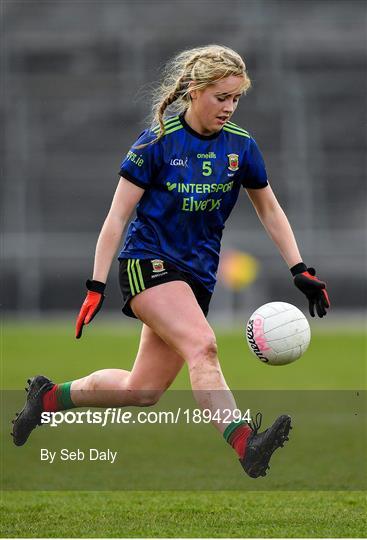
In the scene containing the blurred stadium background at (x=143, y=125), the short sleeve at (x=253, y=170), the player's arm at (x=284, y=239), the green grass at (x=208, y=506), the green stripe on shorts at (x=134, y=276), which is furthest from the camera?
the blurred stadium background at (x=143, y=125)

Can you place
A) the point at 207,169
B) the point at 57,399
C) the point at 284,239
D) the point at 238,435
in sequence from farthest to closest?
the point at 57,399 < the point at 284,239 < the point at 207,169 < the point at 238,435

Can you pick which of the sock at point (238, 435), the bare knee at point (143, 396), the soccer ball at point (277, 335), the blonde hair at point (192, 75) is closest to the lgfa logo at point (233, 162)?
the blonde hair at point (192, 75)

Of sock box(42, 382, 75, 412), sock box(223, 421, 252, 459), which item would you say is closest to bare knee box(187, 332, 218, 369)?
sock box(223, 421, 252, 459)

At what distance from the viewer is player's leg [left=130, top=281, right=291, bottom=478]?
457 cm

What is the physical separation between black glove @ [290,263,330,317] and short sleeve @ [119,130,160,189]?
34.1 inches

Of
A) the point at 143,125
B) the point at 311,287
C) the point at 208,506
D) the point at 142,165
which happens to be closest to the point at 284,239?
the point at 311,287

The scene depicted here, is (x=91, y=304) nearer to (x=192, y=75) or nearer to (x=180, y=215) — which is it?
(x=180, y=215)

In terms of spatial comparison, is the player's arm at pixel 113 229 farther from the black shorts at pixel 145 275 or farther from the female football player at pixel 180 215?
the black shorts at pixel 145 275

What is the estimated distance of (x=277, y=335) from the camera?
507 centimetres

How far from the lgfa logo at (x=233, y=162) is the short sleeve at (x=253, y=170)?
0.23 ft

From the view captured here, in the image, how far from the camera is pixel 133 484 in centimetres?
605

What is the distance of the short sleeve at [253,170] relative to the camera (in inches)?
208

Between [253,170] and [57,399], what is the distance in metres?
1.51

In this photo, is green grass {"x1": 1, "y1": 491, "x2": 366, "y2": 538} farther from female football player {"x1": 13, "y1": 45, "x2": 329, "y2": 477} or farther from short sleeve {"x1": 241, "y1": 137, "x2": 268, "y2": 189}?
short sleeve {"x1": 241, "y1": 137, "x2": 268, "y2": 189}
